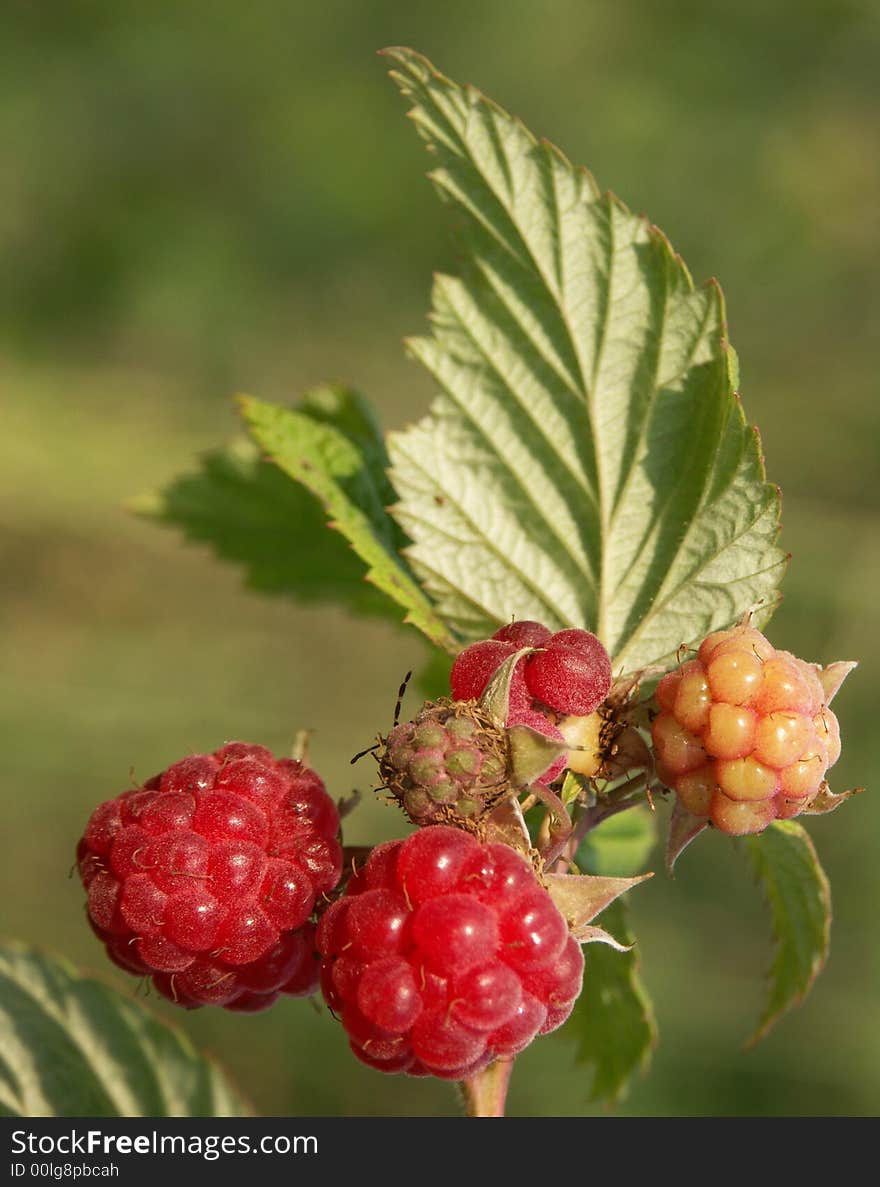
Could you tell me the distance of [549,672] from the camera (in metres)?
1.47

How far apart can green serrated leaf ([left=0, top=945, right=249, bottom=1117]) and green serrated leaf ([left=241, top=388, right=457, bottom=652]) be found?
0.89 metres

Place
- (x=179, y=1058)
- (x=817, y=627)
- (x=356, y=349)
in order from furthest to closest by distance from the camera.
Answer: (x=356, y=349) < (x=817, y=627) < (x=179, y=1058)

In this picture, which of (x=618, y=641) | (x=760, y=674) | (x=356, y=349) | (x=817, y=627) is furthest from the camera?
(x=356, y=349)

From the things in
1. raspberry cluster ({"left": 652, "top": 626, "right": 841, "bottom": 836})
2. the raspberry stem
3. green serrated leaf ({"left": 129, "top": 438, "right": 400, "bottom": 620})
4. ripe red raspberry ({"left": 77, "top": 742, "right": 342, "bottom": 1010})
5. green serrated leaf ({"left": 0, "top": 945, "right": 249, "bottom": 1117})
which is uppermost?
green serrated leaf ({"left": 129, "top": 438, "right": 400, "bottom": 620})

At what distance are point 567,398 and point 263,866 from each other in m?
0.85

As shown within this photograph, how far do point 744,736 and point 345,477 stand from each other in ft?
2.87

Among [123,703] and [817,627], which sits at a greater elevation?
[817,627]

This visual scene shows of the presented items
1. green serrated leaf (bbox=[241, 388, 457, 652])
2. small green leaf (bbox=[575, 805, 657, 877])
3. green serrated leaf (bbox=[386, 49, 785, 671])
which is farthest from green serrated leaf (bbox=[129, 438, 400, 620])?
small green leaf (bbox=[575, 805, 657, 877])

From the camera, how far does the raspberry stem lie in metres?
1.50

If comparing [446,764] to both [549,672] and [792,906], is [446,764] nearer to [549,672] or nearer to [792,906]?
[549,672]

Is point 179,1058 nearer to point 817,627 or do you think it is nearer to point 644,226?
point 644,226

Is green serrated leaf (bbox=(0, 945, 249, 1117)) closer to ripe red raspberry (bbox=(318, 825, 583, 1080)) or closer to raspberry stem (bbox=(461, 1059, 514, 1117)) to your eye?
raspberry stem (bbox=(461, 1059, 514, 1117))

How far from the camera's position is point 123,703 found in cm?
519
